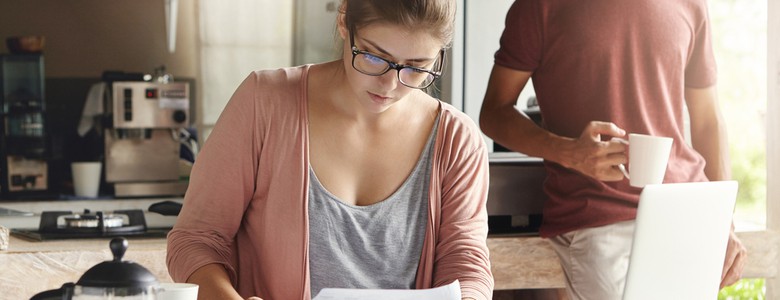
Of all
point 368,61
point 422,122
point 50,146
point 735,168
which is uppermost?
point 368,61

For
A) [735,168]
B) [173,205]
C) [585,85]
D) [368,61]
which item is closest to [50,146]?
[173,205]

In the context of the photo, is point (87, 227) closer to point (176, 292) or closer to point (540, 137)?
point (540, 137)

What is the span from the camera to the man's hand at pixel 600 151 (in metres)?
2.08

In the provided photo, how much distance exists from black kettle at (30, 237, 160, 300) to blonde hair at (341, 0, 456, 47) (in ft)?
2.12

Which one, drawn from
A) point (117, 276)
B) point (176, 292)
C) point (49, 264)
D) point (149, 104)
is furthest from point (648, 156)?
point (149, 104)

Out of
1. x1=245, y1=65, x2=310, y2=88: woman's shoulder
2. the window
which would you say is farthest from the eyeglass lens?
the window

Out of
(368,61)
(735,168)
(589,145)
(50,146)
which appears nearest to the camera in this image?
(368,61)

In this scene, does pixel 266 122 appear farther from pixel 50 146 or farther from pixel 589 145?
pixel 50 146

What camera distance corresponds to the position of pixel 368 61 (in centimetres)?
156

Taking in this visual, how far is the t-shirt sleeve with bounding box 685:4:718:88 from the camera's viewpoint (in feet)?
7.65

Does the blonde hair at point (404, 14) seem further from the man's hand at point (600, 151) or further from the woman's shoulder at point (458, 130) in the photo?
the man's hand at point (600, 151)

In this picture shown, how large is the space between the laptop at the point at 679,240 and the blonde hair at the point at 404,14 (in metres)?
0.50

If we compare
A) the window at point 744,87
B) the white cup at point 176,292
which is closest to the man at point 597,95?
the white cup at point 176,292

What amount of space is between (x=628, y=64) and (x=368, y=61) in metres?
0.90
